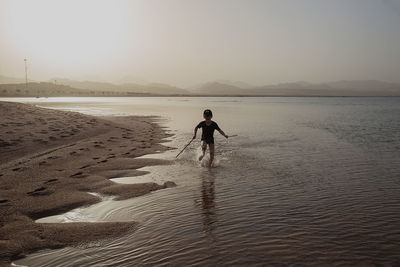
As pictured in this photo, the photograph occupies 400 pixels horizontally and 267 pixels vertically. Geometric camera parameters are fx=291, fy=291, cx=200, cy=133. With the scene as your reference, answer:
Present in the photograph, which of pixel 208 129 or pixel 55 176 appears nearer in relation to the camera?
pixel 55 176

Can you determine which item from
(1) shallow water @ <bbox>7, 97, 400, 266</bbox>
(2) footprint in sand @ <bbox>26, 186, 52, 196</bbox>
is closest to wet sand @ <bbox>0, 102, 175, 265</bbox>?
(2) footprint in sand @ <bbox>26, 186, 52, 196</bbox>

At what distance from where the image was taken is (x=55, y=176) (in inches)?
387

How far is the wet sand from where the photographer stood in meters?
5.89

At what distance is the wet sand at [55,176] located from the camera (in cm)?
589

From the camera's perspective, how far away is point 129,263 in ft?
16.0

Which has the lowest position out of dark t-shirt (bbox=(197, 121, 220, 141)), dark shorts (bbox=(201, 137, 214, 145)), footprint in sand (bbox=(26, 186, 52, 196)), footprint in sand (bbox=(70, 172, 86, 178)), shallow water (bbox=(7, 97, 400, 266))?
shallow water (bbox=(7, 97, 400, 266))

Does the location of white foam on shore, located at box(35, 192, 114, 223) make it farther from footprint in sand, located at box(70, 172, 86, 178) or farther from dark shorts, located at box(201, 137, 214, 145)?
dark shorts, located at box(201, 137, 214, 145)

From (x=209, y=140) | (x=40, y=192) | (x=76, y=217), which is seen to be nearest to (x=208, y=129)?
(x=209, y=140)

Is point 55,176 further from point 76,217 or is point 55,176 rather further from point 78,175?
point 76,217

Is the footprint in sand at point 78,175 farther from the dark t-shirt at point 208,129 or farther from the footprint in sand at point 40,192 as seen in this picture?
the dark t-shirt at point 208,129

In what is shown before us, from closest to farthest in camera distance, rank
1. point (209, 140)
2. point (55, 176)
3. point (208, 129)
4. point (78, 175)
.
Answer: point (55, 176), point (78, 175), point (208, 129), point (209, 140)

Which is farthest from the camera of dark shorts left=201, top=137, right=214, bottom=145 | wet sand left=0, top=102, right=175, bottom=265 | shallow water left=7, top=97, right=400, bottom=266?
dark shorts left=201, top=137, right=214, bottom=145

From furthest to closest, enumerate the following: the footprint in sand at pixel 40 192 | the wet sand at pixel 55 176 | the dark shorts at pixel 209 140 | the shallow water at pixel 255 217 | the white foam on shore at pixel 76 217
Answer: the dark shorts at pixel 209 140, the footprint in sand at pixel 40 192, the white foam on shore at pixel 76 217, the wet sand at pixel 55 176, the shallow water at pixel 255 217

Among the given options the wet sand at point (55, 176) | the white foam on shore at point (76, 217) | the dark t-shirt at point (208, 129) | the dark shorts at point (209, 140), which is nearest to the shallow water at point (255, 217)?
the white foam on shore at point (76, 217)
